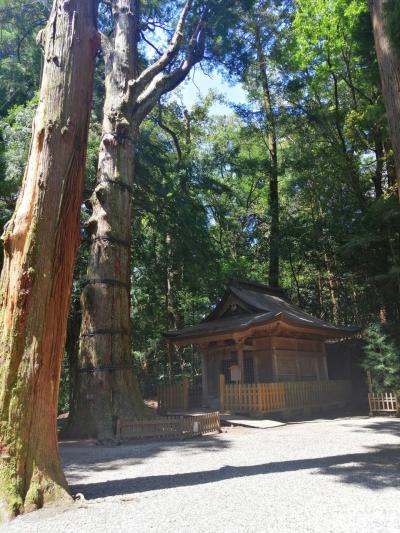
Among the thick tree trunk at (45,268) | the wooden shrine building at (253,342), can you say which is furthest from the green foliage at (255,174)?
the thick tree trunk at (45,268)

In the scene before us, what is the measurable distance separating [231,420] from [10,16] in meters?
15.8

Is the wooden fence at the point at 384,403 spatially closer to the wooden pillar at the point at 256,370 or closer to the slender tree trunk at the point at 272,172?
the wooden pillar at the point at 256,370

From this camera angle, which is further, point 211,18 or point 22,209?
point 211,18

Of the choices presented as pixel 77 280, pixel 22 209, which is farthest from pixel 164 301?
pixel 22 209

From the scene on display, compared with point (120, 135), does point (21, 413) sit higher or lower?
lower

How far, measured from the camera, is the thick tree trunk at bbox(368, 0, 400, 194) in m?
6.99

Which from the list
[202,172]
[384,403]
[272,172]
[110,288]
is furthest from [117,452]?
[272,172]

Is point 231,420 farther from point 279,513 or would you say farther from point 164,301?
point 164,301

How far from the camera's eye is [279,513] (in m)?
3.85

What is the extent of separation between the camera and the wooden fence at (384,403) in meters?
13.5

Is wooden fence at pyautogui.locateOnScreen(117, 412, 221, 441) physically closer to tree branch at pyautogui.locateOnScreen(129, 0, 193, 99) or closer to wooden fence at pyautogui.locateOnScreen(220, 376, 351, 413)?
wooden fence at pyautogui.locateOnScreen(220, 376, 351, 413)

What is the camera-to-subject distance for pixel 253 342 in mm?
15797

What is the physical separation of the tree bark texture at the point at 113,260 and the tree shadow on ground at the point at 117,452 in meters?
0.68

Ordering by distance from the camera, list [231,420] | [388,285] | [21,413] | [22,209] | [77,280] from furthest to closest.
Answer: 1. [388,285]
2. [77,280]
3. [231,420]
4. [22,209]
5. [21,413]
